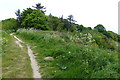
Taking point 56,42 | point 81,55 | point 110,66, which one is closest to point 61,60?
point 81,55

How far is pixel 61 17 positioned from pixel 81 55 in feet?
133

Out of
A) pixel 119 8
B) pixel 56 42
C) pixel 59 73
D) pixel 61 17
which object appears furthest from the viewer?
pixel 61 17

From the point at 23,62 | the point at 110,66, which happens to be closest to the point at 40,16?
the point at 23,62

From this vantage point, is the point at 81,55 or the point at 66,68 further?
the point at 81,55

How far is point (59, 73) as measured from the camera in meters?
5.52

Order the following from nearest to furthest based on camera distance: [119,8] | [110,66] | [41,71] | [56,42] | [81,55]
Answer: [119,8], [110,66], [41,71], [81,55], [56,42]

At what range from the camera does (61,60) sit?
6980 millimetres

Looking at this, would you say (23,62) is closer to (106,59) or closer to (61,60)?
A: (61,60)

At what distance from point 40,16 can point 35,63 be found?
29700 mm

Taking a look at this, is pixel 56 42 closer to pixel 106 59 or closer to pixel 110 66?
pixel 106 59

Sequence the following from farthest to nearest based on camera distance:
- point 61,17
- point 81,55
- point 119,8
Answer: point 61,17, point 81,55, point 119,8

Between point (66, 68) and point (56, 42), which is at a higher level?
point (56, 42)

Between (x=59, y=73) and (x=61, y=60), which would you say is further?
(x=61, y=60)

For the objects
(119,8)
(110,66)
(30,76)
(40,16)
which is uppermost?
(40,16)
